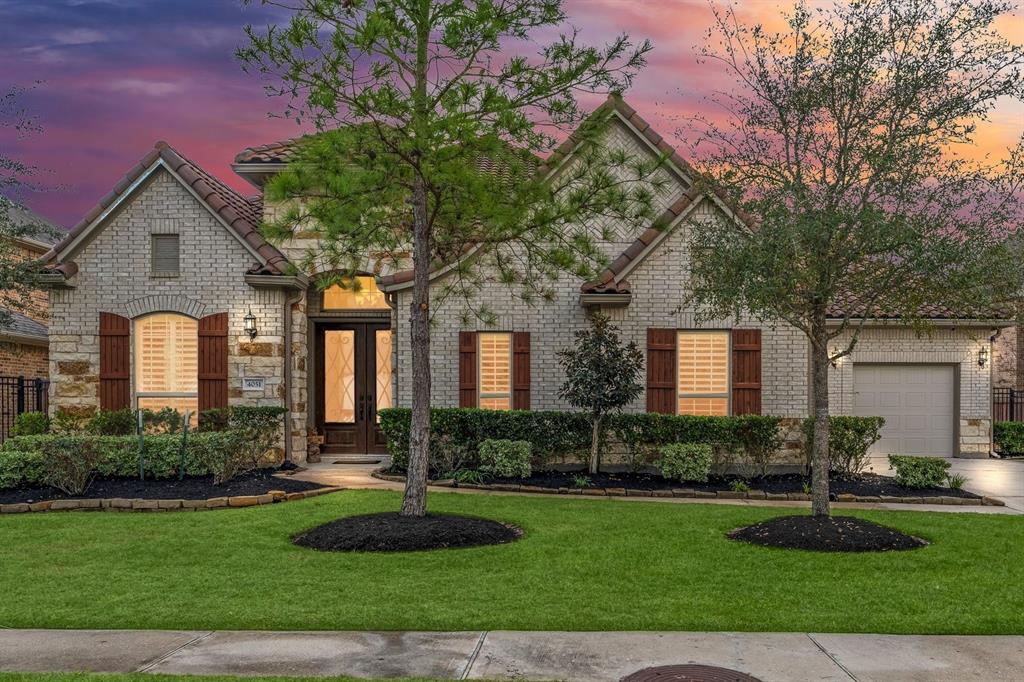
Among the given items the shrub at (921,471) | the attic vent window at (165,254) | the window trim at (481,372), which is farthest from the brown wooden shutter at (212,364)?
the shrub at (921,471)

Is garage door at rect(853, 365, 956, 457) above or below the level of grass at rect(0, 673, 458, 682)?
above

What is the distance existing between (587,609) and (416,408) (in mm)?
4080

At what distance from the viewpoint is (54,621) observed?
6.76 metres

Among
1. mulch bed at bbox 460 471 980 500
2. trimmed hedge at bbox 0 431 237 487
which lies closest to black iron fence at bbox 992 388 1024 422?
mulch bed at bbox 460 471 980 500

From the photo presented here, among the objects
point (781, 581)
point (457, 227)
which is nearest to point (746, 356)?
point (457, 227)

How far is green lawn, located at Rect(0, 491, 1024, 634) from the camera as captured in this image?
6.76 m

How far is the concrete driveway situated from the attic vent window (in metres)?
13.3

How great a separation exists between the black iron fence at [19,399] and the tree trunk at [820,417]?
15928 millimetres

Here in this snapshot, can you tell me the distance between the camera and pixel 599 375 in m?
14.7

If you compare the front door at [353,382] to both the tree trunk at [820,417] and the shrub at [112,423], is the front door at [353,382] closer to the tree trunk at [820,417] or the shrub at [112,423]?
the shrub at [112,423]

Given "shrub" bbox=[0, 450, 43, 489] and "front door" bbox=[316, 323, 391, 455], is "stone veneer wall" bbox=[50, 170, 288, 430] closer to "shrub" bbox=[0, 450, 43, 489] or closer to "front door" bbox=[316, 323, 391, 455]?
"front door" bbox=[316, 323, 391, 455]

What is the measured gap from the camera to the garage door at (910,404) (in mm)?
19141

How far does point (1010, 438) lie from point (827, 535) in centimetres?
1286

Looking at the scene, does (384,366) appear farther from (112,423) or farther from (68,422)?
(68,422)
